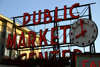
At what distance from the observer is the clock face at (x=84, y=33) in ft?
77.7

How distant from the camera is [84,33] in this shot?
→ 24484mm

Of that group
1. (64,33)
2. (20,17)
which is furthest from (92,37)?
(20,17)

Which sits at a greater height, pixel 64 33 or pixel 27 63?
pixel 64 33

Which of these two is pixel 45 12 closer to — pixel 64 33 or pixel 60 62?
pixel 64 33

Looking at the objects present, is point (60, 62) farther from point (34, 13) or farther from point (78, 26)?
point (34, 13)

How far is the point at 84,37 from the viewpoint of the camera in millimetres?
24391

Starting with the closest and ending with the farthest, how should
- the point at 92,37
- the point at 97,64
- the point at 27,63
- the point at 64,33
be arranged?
the point at 97,64, the point at 27,63, the point at 92,37, the point at 64,33

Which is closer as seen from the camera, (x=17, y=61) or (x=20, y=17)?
(x=17, y=61)

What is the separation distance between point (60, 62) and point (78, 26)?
21.5 feet

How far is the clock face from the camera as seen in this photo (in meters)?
23.7

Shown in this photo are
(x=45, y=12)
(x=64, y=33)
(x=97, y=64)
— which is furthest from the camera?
(x=45, y=12)

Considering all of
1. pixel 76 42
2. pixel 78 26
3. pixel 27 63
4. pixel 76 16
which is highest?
pixel 76 16

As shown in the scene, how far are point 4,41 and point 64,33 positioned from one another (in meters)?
17.1

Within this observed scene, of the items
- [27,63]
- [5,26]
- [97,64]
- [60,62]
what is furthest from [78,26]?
[5,26]
